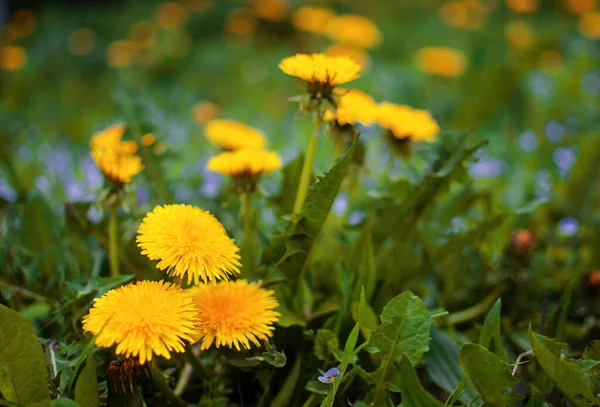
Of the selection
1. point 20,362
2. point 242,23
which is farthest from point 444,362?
point 242,23

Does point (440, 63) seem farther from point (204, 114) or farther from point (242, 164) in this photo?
point (242, 164)

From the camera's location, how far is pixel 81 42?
425 cm

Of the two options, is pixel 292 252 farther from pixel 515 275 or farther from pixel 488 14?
pixel 488 14

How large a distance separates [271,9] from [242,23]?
29 cm

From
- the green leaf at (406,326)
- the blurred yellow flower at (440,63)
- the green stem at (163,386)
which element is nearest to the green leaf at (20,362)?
the green stem at (163,386)

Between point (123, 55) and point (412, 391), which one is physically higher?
point (412, 391)

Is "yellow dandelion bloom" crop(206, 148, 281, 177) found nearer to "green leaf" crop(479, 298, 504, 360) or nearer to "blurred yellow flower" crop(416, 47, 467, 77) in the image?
"green leaf" crop(479, 298, 504, 360)

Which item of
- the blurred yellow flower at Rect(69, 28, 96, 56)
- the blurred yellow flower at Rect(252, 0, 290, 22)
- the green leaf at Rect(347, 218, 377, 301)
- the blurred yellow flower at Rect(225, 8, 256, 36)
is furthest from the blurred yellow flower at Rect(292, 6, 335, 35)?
the green leaf at Rect(347, 218, 377, 301)

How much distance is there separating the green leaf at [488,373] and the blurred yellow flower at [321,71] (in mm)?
469

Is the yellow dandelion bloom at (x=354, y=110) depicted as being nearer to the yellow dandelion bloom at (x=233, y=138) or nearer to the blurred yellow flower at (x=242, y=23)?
the yellow dandelion bloom at (x=233, y=138)

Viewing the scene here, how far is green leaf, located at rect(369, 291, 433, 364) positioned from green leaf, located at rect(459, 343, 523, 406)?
7 centimetres

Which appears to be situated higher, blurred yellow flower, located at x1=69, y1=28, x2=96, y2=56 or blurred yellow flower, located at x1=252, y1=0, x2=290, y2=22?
blurred yellow flower, located at x1=252, y1=0, x2=290, y2=22

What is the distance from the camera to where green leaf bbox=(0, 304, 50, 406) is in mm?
786

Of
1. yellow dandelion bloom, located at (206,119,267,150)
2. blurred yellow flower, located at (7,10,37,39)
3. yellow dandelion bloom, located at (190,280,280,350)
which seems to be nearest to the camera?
yellow dandelion bloom, located at (190,280,280,350)
